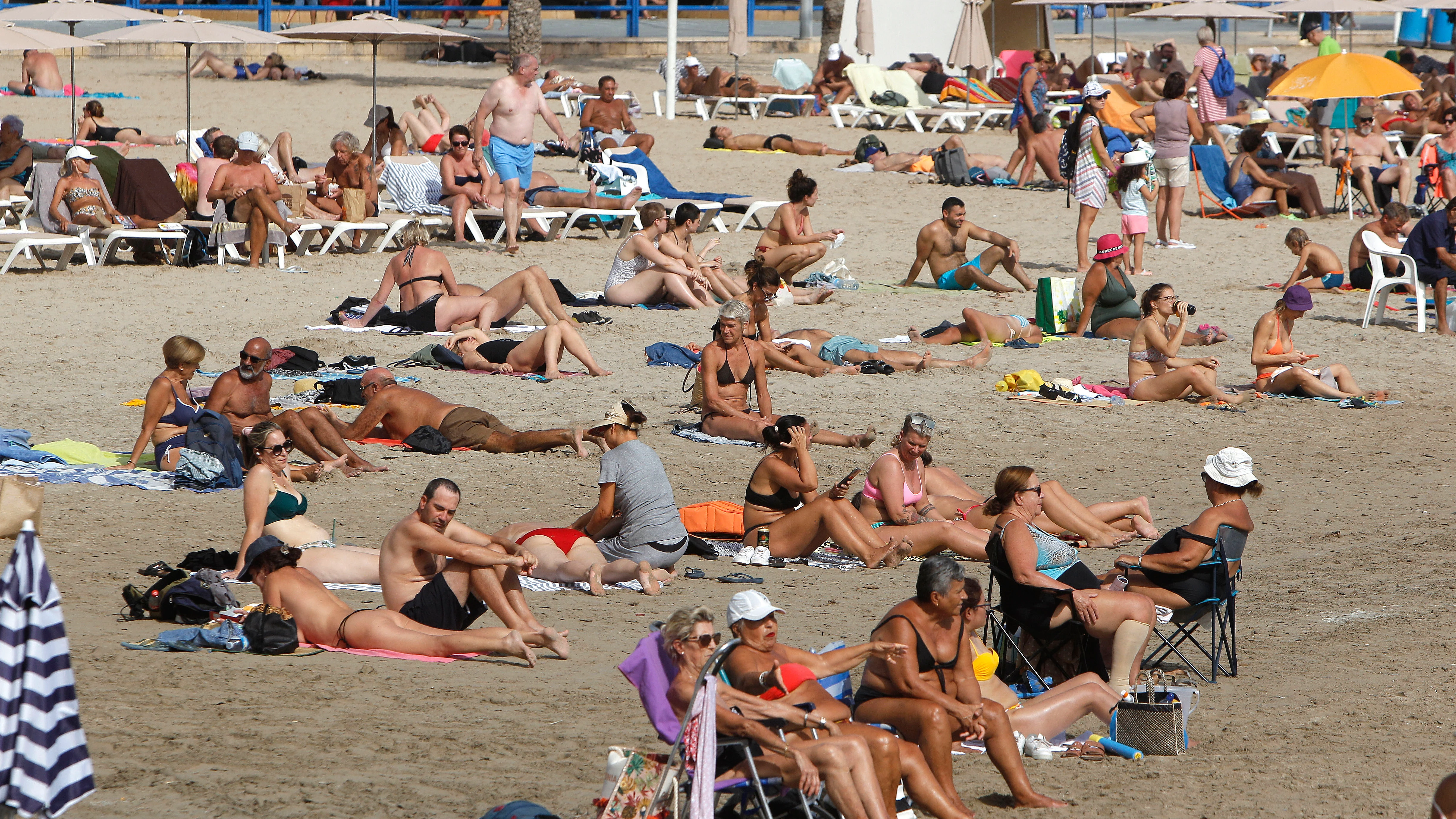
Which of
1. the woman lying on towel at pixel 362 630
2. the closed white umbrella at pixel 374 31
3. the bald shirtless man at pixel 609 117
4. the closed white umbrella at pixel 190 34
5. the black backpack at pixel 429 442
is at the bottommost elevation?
the woman lying on towel at pixel 362 630

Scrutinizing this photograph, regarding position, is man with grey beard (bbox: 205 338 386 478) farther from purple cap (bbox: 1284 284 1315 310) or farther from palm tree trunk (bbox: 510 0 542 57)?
palm tree trunk (bbox: 510 0 542 57)

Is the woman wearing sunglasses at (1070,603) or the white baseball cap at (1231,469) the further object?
the white baseball cap at (1231,469)

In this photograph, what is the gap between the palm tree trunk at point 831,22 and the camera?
95.2ft

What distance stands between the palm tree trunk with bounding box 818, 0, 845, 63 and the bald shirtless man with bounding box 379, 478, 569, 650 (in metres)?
23.9

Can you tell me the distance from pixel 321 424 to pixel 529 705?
356 centimetres

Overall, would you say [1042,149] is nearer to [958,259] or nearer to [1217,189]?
[1217,189]

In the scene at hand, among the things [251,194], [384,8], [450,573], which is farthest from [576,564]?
[384,8]

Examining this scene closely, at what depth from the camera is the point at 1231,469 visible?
6309 millimetres

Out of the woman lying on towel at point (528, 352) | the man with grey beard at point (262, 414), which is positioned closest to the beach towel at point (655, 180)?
the woman lying on towel at point (528, 352)

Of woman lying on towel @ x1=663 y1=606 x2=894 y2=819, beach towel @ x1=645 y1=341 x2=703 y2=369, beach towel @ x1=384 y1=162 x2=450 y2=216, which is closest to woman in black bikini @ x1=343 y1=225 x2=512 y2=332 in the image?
beach towel @ x1=645 y1=341 x2=703 y2=369

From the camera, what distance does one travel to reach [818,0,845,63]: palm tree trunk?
29016 mm

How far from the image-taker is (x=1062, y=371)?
37.8 ft

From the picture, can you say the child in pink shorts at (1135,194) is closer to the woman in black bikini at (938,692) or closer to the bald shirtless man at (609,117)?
the bald shirtless man at (609,117)

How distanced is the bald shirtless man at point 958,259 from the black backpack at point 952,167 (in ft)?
17.7
